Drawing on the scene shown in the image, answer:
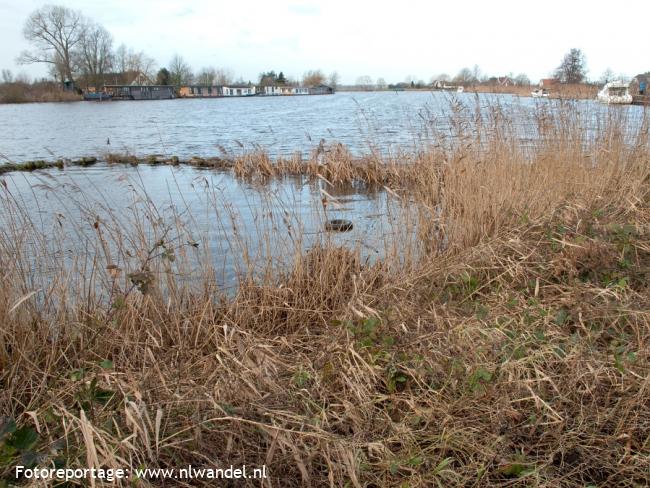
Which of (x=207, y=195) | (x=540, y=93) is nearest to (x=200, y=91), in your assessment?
(x=540, y=93)

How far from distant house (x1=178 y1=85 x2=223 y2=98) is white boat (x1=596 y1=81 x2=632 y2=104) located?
8672cm

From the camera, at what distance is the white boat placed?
21.5 ft

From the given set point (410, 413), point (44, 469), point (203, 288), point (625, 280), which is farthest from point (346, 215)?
point (44, 469)

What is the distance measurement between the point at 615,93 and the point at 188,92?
3511 inches

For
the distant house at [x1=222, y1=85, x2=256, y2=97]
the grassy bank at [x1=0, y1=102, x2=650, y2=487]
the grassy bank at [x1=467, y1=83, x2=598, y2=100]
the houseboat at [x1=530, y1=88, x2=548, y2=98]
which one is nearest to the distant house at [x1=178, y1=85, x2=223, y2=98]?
Result: the distant house at [x1=222, y1=85, x2=256, y2=97]

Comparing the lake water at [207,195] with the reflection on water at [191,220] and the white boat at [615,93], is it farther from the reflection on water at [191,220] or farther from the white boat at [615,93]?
the white boat at [615,93]

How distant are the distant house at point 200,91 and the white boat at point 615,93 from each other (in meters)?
86.7

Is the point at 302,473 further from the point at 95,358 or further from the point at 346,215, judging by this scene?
the point at 346,215

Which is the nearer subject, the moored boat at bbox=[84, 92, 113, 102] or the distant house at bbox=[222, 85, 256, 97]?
the moored boat at bbox=[84, 92, 113, 102]

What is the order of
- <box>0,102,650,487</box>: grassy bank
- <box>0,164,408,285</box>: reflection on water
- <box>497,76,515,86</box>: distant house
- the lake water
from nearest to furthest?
<box>0,102,650,487</box>: grassy bank
<box>0,164,408,285</box>: reflection on water
the lake water
<box>497,76,515,86</box>: distant house

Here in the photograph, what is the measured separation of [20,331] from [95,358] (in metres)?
0.46

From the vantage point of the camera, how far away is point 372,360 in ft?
7.93

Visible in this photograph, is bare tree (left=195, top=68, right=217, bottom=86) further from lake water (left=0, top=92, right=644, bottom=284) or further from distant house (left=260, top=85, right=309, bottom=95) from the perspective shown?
lake water (left=0, top=92, right=644, bottom=284)

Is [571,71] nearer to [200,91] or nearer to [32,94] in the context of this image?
[32,94]
